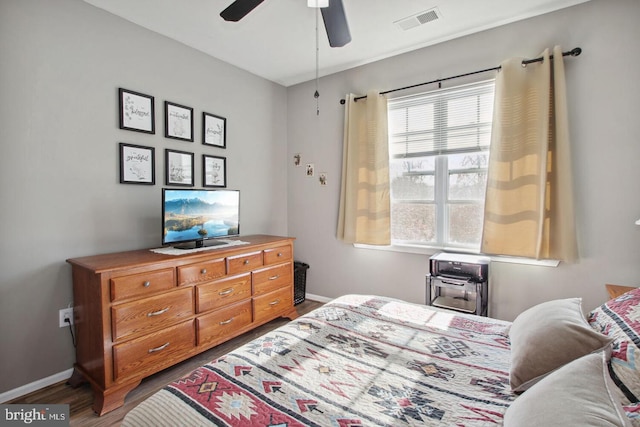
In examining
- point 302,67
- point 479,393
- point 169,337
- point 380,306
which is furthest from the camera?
point 302,67

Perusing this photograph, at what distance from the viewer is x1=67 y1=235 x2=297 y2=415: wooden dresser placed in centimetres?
186

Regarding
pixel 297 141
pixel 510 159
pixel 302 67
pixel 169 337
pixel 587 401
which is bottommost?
pixel 169 337

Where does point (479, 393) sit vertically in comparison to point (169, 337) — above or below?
above

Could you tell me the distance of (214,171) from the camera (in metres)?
3.16

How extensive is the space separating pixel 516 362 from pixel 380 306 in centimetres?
88

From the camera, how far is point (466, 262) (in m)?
2.51

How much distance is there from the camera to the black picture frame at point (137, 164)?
2.44m

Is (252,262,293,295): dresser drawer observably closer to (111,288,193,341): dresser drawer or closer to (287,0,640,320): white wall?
(111,288,193,341): dresser drawer

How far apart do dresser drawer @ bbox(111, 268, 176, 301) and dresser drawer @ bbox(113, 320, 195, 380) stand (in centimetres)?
30

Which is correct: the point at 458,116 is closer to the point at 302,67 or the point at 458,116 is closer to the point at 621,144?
the point at 621,144

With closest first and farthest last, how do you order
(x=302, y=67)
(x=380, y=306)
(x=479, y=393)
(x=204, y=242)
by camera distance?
(x=479, y=393)
(x=380, y=306)
(x=204, y=242)
(x=302, y=67)

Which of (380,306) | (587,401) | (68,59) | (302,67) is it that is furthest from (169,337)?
(302,67)

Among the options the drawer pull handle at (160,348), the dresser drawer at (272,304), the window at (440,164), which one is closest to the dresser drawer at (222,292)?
the dresser drawer at (272,304)

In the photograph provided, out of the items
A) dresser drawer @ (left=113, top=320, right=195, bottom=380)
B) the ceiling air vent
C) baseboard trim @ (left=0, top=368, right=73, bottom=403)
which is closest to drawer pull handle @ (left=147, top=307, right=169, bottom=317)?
dresser drawer @ (left=113, top=320, right=195, bottom=380)
